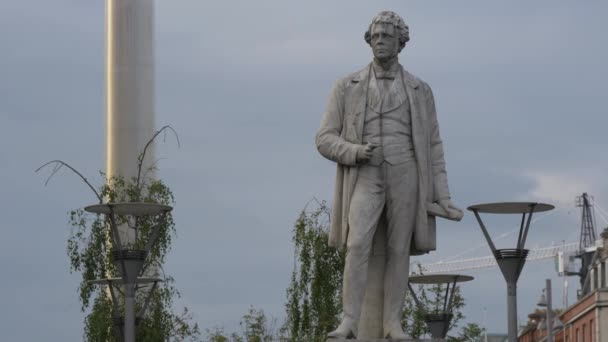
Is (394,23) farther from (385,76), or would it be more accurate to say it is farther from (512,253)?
(512,253)

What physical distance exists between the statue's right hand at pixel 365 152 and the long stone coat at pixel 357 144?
66 millimetres

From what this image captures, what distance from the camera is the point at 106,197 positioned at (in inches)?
1679

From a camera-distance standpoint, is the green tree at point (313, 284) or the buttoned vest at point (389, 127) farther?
the green tree at point (313, 284)

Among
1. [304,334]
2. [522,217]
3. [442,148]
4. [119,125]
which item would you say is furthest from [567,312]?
[442,148]

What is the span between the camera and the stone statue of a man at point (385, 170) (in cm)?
1967

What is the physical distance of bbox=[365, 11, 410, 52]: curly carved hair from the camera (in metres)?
19.9

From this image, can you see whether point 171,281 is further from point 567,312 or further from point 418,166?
point 567,312

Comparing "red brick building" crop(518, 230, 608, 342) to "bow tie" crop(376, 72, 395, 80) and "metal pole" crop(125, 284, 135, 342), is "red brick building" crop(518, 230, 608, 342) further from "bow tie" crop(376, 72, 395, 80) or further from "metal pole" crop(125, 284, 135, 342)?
"bow tie" crop(376, 72, 395, 80)

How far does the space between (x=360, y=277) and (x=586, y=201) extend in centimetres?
16792

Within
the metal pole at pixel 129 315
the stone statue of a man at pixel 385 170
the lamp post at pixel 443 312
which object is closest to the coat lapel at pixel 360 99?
the stone statue of a man at pixel 385 170

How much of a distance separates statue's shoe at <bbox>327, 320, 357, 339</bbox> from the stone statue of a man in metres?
0.20

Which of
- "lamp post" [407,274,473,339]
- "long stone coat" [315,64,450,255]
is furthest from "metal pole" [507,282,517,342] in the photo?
"long stone coat" [315,64,450,255]

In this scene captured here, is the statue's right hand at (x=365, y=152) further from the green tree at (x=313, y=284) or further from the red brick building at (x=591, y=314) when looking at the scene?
the red brick building at (x=591, y=314)

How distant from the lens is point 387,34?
1991cm
